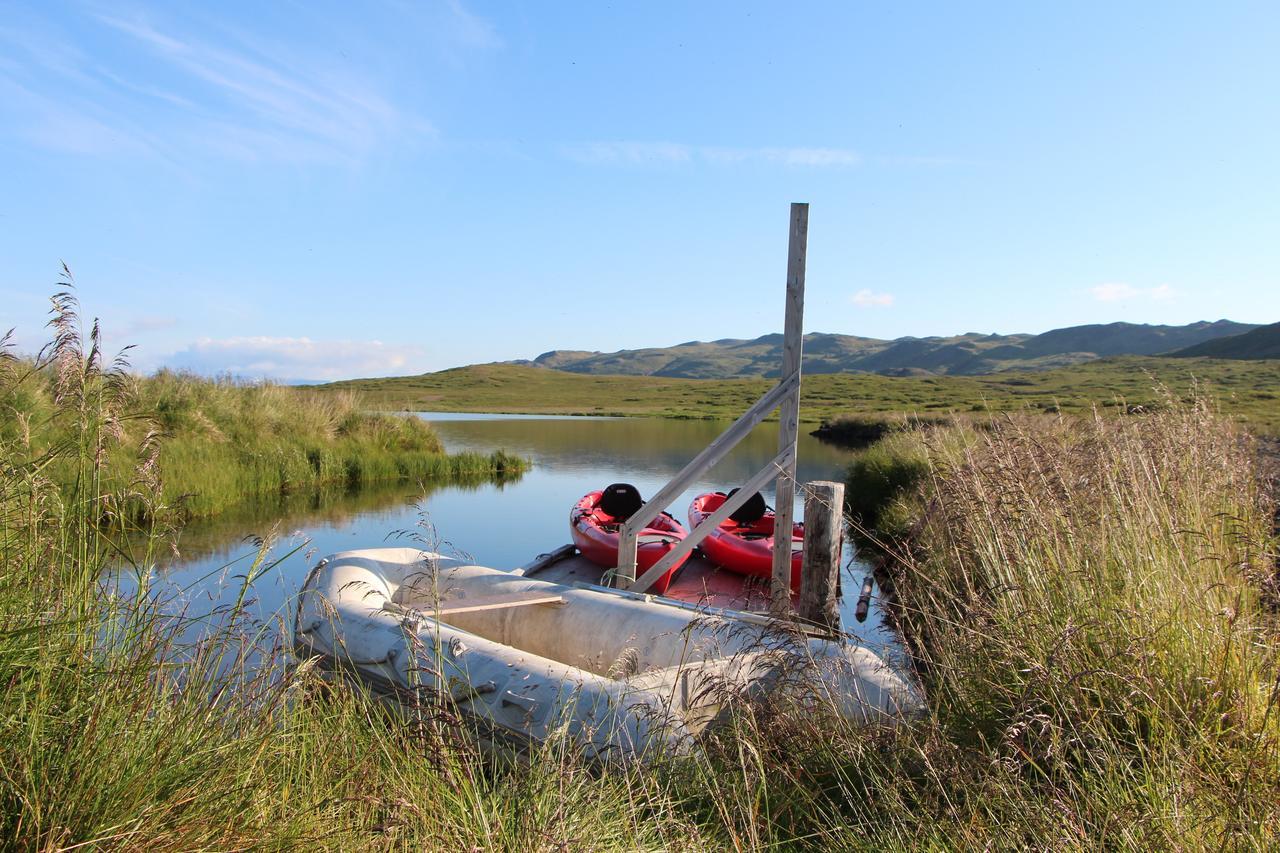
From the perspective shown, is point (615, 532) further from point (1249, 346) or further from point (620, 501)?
point (1249, 346)

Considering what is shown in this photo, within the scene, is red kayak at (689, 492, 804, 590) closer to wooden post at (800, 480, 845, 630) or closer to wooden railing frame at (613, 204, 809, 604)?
wooden railing frame at (613, 204, 809, 604)

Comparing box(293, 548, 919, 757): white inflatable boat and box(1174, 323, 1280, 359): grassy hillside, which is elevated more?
box(1174, 323, 1280, 359): grassy hillside

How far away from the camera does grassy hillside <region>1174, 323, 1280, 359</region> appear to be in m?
92.2

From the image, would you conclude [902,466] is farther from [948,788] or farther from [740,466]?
[948,788]

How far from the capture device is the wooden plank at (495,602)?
5.73 meters

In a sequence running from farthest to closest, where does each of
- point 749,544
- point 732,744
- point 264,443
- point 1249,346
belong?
1. point 1249,346
2. point 264,443
3. point 749,544
4. point 732,744

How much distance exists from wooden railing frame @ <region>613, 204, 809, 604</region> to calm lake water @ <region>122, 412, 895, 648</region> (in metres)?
1.67

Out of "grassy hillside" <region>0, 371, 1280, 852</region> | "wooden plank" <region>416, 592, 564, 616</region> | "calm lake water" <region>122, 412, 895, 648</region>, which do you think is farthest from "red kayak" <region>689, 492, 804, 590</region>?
"grassy hillside" <region>0, 371, 1280, 852</region>

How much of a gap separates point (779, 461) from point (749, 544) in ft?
7.99

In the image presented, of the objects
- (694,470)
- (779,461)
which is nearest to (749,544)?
(694,470)

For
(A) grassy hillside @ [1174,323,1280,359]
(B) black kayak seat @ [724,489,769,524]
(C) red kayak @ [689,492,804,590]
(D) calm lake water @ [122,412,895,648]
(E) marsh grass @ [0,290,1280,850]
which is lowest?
(D) calm lake water @ [122,412,895,648]

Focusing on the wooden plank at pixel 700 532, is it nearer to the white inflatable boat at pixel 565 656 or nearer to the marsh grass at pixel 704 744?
the white inflatable boat at pixel 565 656

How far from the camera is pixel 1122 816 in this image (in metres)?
2.21

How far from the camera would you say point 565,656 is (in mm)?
5988
